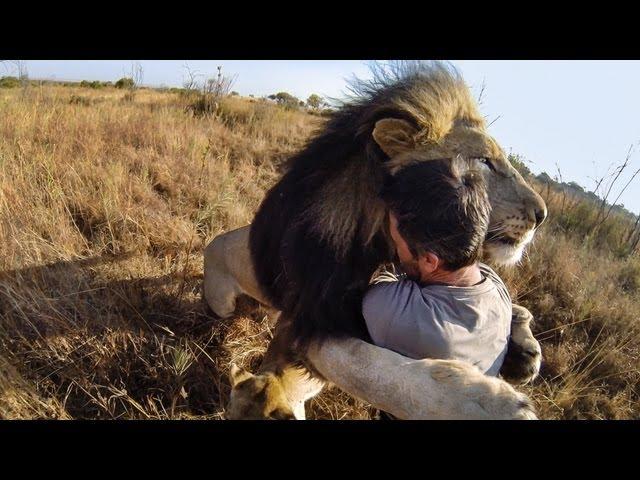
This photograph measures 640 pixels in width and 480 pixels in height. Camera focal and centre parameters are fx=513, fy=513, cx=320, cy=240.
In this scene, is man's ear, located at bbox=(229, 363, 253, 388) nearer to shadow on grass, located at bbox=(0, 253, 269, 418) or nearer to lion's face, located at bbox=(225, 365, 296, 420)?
lion's face, located at bbox=(225, 365, 296, 420)

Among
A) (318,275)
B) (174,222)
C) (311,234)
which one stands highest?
(311,234)

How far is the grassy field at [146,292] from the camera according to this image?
266cm

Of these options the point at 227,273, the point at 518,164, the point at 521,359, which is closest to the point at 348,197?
the point at 521,359

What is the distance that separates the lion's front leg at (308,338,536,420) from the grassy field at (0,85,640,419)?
90 cm

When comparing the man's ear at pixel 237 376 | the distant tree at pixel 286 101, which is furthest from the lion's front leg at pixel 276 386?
the distant tree at pixel 286 101

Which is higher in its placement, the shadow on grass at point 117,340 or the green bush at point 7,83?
the green bush at point 7,83

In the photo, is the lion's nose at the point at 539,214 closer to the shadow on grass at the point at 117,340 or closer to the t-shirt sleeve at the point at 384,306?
the t-shirt sleeve at the point at 384,306

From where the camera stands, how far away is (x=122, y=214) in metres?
3.98

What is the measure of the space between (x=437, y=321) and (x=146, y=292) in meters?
2.11
